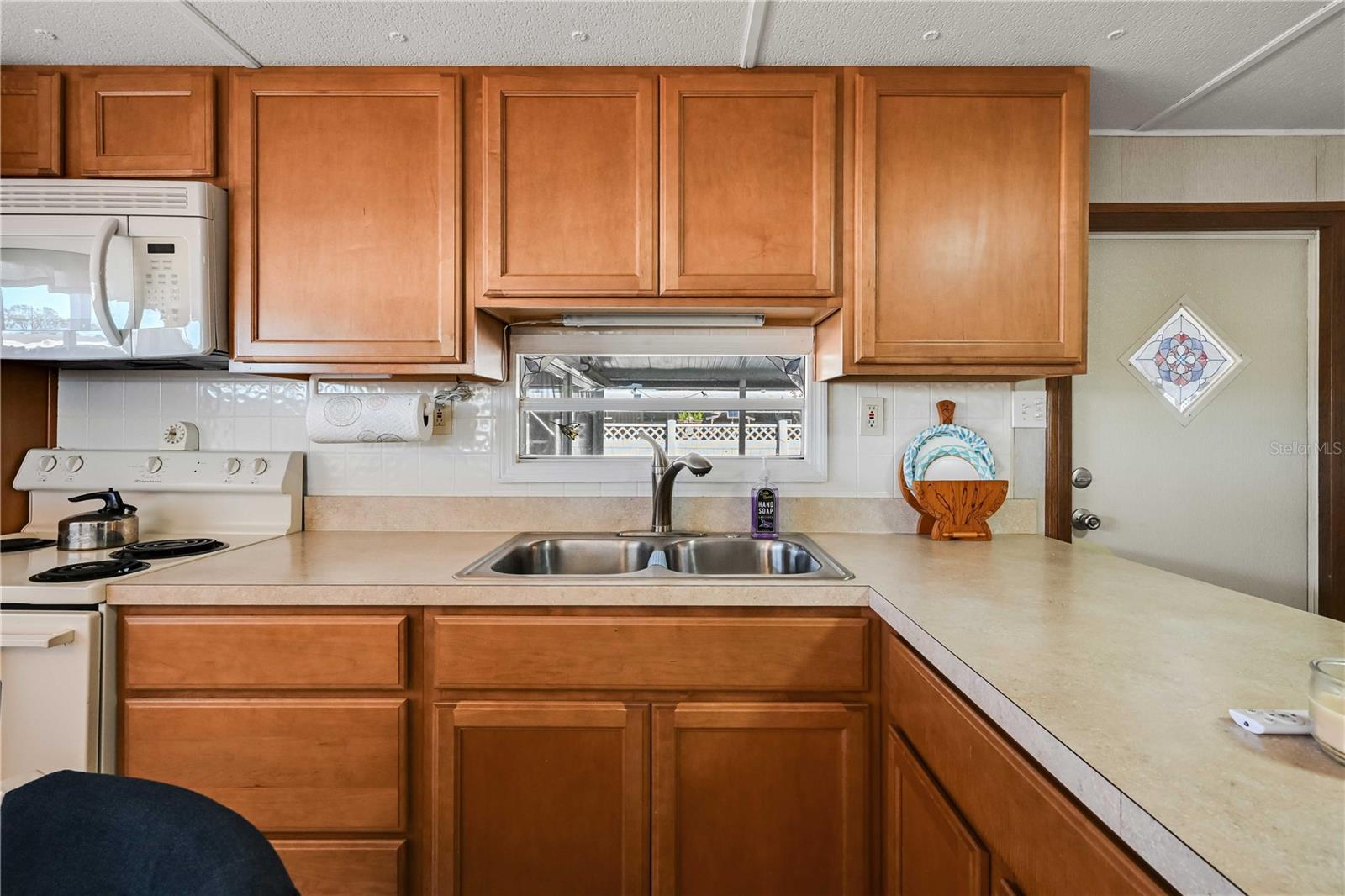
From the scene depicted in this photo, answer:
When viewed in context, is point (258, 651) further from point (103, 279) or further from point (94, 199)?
point (94, 199)

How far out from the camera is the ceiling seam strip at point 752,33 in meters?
1.48

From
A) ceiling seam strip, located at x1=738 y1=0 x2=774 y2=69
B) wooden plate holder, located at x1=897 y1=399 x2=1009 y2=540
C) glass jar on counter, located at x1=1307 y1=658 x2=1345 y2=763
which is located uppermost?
ceiling seam strip, located at x1=738 y1=0 x2=774 y2=69

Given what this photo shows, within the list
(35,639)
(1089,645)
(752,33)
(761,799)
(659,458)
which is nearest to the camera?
(1089,645)

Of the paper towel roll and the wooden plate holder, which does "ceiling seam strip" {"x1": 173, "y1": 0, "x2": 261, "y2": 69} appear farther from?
the wooden plate holder

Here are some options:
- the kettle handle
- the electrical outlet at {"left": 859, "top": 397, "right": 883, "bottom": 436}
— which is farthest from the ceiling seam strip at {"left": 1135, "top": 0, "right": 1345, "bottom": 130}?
the kettle handle

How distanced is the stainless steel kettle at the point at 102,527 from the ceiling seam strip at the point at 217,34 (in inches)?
47.8

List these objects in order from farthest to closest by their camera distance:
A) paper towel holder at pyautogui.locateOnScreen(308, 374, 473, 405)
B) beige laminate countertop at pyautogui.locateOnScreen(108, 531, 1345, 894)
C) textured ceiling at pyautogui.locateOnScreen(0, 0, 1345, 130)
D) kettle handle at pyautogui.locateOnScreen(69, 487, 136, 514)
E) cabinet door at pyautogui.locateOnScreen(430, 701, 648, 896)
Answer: paper towel holder at pyautogui.locateOnScreen(308, 374, 473, 405), kettle handle at pyautogui.locateOnScreen(69, 487, 136, 514), textured ceiling at pyautogui.locateOnScreen(0, 0, 1345, 130), cabinet door at pyautogui.locateOnScreen(430, 701, 648, 896), beige laminate countertop at pyautogui.locateOnScreen(108, 531, 1345, 894)

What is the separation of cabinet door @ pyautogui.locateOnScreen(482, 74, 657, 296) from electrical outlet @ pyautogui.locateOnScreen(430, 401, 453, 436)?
0.51 metres

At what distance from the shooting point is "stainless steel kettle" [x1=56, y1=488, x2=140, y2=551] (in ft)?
5.64

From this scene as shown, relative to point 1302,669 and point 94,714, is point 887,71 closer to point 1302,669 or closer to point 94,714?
point 1302,669

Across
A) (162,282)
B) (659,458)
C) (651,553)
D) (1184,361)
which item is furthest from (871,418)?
(162,282)

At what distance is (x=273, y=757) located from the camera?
1396 mm

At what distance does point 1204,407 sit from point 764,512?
1.50 m

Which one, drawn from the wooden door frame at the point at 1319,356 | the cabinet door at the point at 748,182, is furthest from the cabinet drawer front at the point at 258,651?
the wooden door frame at the point at 1319,356
